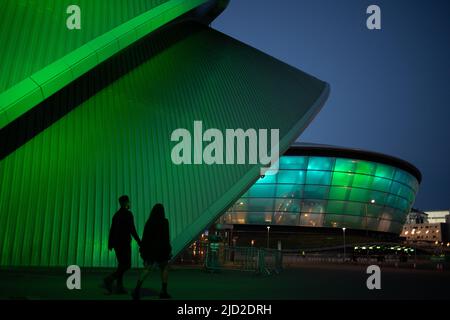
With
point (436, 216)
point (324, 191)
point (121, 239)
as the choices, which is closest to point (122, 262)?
point (121, 239)

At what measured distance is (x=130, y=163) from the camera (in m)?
9.94

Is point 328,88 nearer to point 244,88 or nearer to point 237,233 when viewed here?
point 244,88

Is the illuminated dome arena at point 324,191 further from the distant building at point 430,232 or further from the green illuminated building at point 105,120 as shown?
the distant building at point 430,232

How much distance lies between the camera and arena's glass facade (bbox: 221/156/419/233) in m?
47.7

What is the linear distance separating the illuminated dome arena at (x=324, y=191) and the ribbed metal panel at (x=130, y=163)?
110ft

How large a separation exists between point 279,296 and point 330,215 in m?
42.9

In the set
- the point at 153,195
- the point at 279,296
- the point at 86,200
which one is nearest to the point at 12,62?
the point at 86,200

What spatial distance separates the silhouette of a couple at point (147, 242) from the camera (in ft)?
23.0

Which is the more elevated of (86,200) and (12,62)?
(12,62)

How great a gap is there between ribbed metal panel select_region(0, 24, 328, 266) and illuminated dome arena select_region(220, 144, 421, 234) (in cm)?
3360

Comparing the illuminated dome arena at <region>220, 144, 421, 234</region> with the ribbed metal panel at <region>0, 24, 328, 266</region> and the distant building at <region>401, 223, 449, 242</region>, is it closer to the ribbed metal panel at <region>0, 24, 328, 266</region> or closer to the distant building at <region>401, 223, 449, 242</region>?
the ribbed metal panel at <region>0, 24, 328, 266</region>

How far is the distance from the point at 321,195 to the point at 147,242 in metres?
43.0

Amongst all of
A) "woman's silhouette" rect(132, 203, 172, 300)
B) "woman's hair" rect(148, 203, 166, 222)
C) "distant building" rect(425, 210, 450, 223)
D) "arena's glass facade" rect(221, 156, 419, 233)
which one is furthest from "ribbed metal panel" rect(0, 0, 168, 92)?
"distant building" rect(425, 210, 450, 223)

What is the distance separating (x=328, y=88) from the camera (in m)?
17.0
